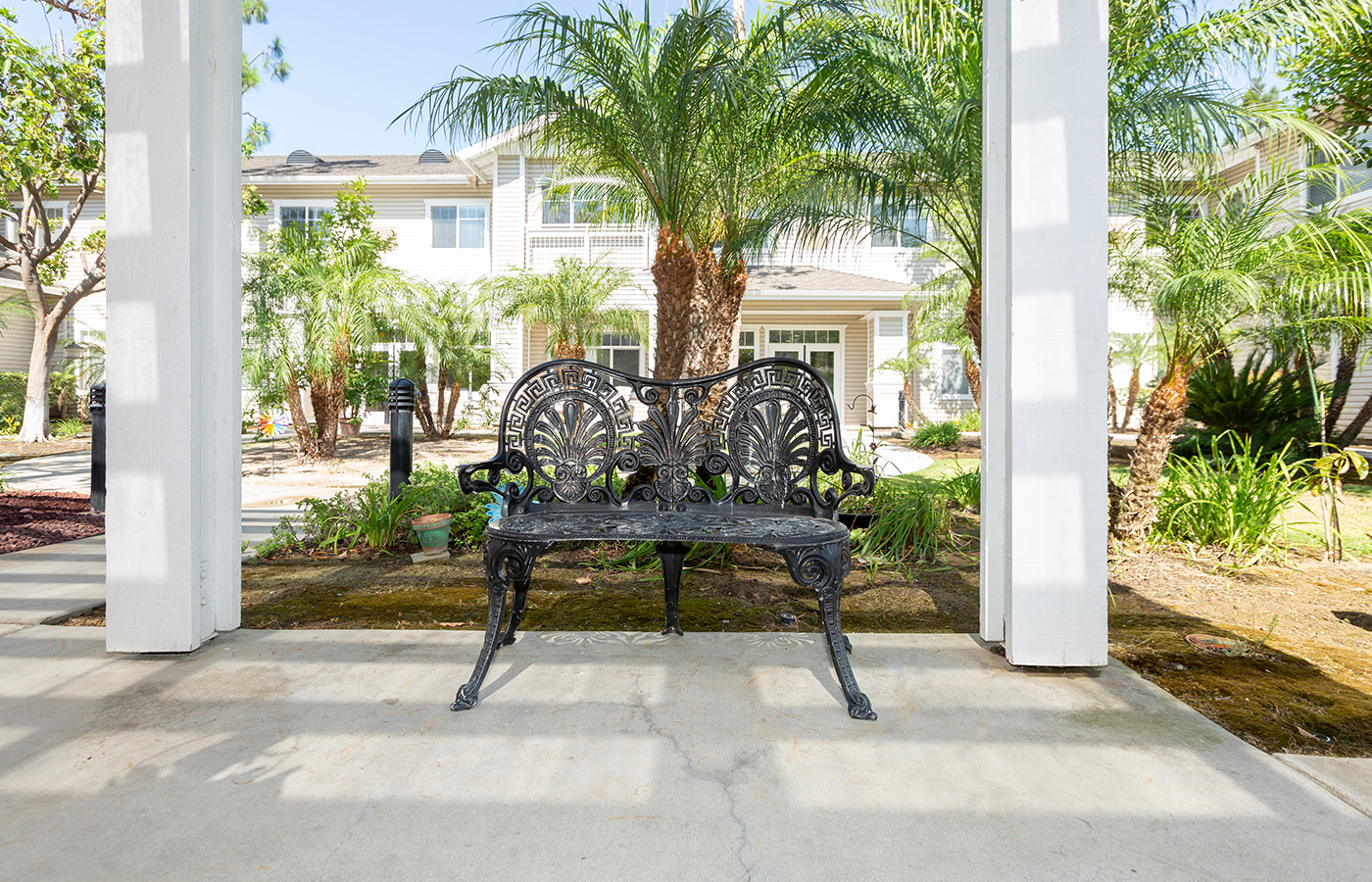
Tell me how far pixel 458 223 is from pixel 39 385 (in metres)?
Result: 9.19

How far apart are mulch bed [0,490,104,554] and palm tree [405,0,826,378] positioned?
12.9 feet

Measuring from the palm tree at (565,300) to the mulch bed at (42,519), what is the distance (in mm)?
7582

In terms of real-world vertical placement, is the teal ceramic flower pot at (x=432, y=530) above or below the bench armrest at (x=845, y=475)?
below

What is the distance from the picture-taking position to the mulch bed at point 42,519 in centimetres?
481

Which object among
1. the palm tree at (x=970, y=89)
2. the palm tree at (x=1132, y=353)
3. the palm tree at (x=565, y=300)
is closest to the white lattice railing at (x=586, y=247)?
the palm tree at (x=565, y=300)

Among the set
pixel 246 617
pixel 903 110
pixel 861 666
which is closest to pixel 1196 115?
pixel 903 110

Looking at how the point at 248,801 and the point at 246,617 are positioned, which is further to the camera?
the point at 246,617

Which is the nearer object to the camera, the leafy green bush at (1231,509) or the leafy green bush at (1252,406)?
the leafy green bush at (1231,509)

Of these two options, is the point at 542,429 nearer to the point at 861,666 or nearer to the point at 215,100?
the point at 861,666

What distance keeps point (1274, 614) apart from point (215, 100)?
203 inches

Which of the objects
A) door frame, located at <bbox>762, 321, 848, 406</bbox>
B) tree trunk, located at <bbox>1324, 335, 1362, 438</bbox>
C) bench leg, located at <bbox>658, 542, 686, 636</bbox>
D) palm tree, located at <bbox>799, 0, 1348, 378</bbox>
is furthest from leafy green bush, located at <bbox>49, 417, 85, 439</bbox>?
tree trunk, located at <bbox>1324, 335, 1362, 438</bbox>

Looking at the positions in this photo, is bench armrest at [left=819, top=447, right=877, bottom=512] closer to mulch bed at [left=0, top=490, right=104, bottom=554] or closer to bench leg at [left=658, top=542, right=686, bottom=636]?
bench leg at [left=658, top=542, right=686, bottom=636]

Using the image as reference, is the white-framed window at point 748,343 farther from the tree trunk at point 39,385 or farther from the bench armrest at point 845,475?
the bench armrest at point 845,475

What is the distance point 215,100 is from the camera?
267 cm
